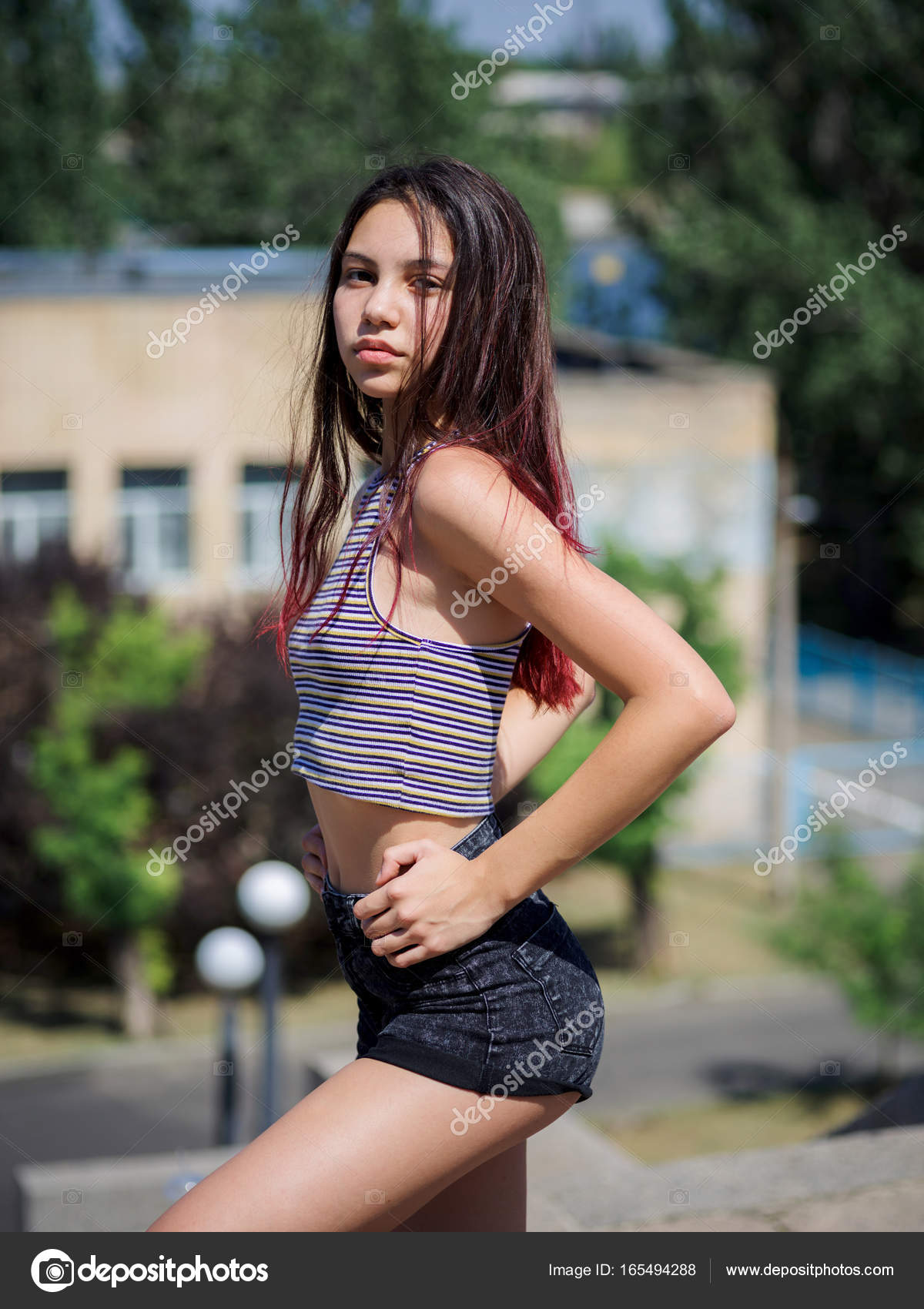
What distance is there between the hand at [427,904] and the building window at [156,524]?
46.9ft

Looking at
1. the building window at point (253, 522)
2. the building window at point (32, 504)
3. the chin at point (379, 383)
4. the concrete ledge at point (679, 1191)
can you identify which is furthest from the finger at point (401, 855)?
the building window at point (32, 504)

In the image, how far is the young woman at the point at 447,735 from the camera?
1526 millimetres

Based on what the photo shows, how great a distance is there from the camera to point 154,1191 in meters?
4.02

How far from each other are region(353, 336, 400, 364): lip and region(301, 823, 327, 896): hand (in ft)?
2.18

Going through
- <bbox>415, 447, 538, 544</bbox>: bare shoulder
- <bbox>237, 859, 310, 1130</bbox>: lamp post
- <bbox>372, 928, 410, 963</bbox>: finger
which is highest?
<bbox>415, 447, 538, 544</bbox>: bare shoulder

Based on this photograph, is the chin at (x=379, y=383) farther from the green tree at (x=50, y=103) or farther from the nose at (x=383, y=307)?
the green tree at (x=50, y=103)

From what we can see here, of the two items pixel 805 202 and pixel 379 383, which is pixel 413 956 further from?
pixel 805 202

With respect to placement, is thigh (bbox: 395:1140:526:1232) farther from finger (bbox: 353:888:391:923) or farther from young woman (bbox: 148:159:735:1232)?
finger (bbox: 353:888:391:923)

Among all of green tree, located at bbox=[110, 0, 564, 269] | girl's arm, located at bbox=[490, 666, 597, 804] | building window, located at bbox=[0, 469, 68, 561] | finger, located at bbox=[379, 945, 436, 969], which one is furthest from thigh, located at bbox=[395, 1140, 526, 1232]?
green tree, located at bbox=[110, 0, 564, 269]

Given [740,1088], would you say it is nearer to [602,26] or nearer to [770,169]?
[770,169]

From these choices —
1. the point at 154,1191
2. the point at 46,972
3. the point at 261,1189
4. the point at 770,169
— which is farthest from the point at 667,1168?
the point at 770,169

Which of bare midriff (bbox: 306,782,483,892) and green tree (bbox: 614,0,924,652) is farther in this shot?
green tree (bbox: 614,0,924,652)

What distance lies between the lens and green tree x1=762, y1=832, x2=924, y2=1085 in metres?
9.74

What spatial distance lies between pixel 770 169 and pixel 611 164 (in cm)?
1651
